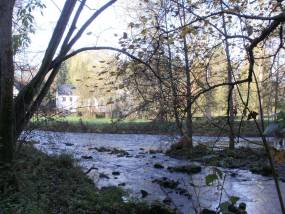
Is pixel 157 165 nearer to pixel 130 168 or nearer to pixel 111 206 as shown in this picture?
pixel 130 168

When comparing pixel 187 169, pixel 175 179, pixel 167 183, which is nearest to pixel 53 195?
pixel 167 183

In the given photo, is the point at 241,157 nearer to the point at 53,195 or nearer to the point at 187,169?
the point at 187,169

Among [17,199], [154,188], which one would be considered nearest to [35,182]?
[17,199]

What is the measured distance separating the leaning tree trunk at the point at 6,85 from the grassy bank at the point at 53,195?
1.46 feet

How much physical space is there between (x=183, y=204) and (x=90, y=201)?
10.2 ft

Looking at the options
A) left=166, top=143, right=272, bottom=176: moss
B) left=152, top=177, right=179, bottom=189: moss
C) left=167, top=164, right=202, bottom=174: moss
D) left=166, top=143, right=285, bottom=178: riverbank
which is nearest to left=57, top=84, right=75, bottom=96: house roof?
left=152, top=177, right=179, bottom=189: moss

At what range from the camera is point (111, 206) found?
8.65m

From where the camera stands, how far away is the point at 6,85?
766 centimetres

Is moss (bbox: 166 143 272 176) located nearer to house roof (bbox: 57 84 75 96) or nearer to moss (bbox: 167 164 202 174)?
moss (bbox: 167 164 202 174)

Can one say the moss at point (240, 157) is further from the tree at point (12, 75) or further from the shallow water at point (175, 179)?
the tree at point (12, 75)

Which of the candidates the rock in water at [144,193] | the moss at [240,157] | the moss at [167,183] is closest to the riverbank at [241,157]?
the moss at [240,157]

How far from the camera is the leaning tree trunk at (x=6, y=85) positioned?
768 centimetres

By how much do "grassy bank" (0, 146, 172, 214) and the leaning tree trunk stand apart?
44 centimetres

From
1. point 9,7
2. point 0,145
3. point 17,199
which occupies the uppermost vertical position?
point 9,7
